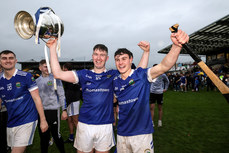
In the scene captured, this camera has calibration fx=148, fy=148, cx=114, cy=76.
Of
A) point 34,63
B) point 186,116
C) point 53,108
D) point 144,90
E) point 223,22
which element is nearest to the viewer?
point 144,90

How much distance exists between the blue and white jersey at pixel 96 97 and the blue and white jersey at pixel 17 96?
1003 millimetres

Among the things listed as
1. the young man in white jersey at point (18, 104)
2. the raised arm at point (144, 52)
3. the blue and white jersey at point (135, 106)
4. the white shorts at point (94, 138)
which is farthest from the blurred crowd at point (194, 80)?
the young man in white jersey at point (18, 104)

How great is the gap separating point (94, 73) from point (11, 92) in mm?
1488

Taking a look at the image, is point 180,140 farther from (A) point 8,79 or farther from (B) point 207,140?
(A) point 8,79

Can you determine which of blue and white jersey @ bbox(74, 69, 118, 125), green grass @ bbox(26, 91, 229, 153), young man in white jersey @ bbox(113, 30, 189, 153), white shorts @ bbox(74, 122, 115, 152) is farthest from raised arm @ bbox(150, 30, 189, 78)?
green grass @ bbox(26, 91, 229, 153)

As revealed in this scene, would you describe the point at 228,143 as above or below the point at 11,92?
below

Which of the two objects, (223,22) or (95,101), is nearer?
(95,101)

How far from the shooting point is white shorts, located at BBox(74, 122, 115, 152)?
226 cm

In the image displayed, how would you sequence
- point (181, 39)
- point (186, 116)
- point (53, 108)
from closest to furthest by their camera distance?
point (181, 39)
point (53, 108)
point (186, 116)

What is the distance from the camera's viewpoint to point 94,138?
2.30 metres

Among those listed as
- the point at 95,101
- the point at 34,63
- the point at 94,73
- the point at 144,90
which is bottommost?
the point at 95,101

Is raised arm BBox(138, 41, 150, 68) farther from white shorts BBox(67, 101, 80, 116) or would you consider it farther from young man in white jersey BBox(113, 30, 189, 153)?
white shorts BBox(67, 101, 80, 116)

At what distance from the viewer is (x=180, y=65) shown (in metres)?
42.3

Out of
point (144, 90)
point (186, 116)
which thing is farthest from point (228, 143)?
point (144, 90)
